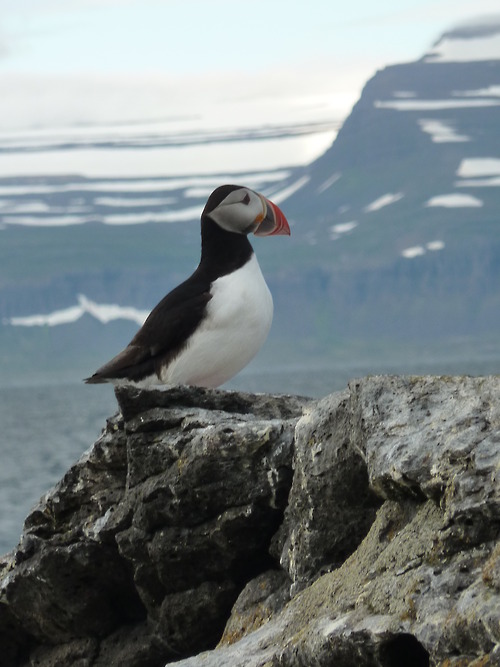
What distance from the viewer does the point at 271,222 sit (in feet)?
44.9

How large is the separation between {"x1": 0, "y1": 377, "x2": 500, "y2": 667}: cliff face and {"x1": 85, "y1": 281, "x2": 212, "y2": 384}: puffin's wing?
1379 mm

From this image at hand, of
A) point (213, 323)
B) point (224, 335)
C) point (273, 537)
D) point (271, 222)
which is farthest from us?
point (271, 222)

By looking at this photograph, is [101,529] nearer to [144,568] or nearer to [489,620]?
[144,568]

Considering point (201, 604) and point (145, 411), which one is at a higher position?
point (145, 411)

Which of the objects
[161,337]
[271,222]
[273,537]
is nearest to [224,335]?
[161,337]

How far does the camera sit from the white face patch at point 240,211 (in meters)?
13.7

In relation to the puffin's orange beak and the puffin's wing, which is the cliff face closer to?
the puffin's wing

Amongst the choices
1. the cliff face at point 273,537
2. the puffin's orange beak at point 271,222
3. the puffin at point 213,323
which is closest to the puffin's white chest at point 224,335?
the puffin at point 213,323

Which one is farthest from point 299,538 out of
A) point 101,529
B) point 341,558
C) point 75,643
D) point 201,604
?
point 75,643

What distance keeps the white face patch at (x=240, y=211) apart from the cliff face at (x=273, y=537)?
2.31 metres

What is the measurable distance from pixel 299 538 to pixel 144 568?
5.60 feet

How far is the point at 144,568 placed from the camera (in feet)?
36.4

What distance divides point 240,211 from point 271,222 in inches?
13.7

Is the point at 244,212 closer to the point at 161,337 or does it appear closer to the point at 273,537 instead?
the point at 161,337
